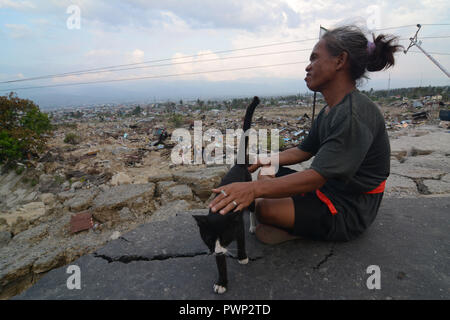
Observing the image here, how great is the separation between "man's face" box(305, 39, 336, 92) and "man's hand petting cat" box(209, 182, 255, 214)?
0.81 meters

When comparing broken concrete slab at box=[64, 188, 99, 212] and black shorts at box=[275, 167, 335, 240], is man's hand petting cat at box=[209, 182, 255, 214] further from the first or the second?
broken concrete slab at box=[64, 188, 99, 212]

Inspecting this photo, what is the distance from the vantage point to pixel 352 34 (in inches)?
54.3

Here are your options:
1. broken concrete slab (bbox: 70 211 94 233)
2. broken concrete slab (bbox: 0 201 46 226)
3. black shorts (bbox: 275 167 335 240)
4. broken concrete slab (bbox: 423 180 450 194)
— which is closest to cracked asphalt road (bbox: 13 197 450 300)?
black shorts (bbox: 275 167 335 240)

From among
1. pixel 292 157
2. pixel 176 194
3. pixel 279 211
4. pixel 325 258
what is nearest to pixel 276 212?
pixel 279 211

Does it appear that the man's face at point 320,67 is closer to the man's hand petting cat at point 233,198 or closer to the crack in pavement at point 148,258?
the man's hand petting cat at point 233,198

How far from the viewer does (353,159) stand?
1.16 meters

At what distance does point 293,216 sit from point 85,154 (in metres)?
7.16

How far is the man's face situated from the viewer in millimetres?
1406

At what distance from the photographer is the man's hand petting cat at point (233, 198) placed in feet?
3.66

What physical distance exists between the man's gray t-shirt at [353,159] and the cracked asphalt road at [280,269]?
20cm

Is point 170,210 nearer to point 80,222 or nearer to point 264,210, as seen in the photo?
point 80,222

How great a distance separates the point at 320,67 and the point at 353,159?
0.64 metres
